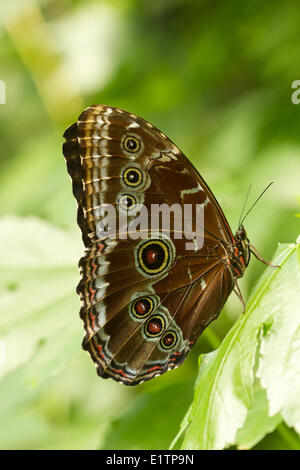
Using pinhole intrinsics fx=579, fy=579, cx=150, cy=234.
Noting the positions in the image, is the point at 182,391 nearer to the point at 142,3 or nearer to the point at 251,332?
the point at 251,332

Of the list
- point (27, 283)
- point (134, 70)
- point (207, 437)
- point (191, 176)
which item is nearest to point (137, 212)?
point (191, 176)

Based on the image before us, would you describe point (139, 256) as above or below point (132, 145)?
below
